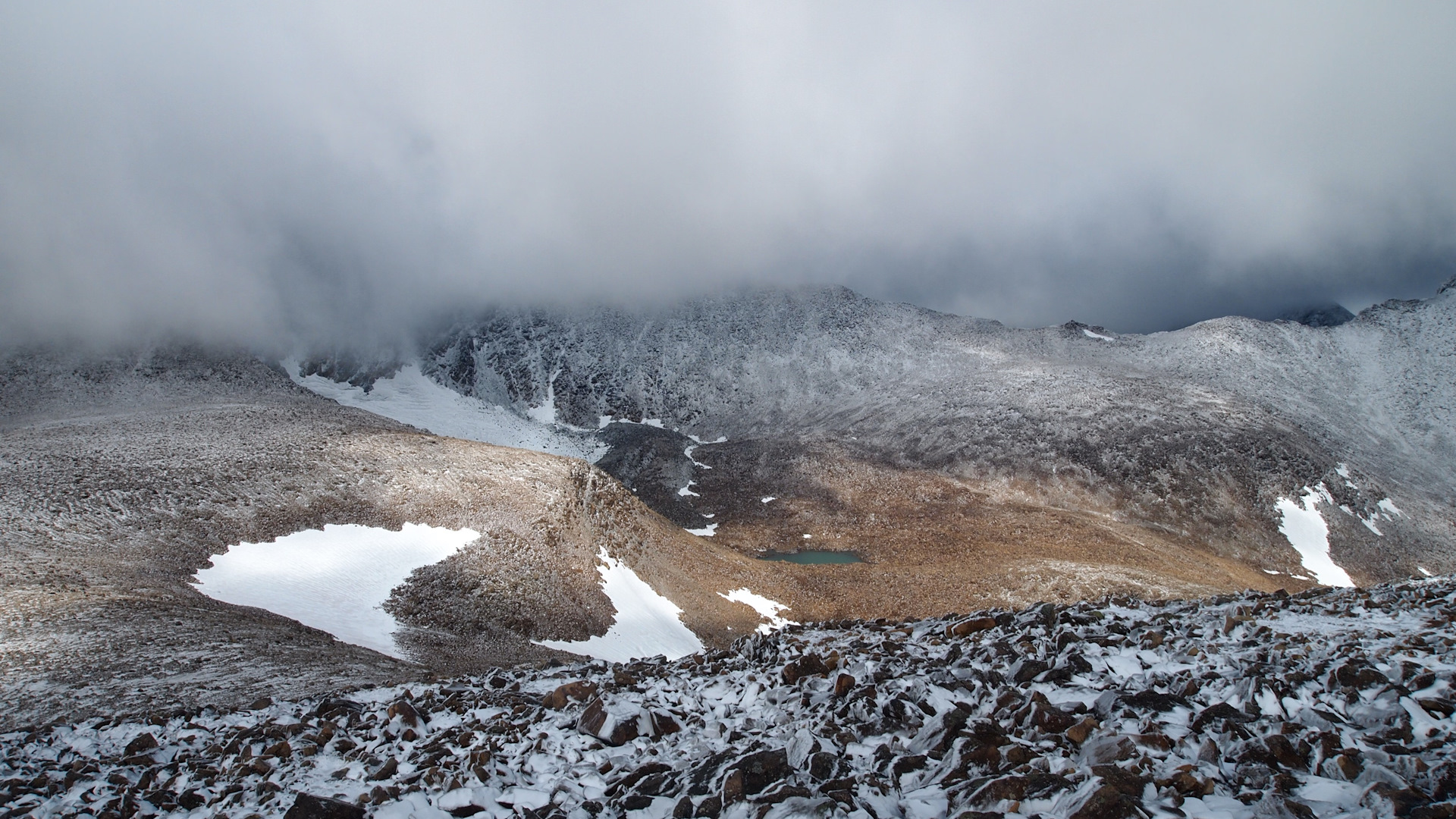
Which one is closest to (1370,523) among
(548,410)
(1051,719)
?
(1051,719)

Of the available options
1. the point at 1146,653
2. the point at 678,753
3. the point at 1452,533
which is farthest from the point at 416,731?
the point at 1452,533

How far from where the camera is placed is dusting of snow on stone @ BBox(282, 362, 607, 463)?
104000 millimetres

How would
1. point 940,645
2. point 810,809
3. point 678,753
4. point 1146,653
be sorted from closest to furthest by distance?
point 810,809
point 678,753
point 1146,653
point 940,645

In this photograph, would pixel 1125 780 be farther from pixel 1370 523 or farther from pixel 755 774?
pixel 1370 523

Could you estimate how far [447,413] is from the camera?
369 feet

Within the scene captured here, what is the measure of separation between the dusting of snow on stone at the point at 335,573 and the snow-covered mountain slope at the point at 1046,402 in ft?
125

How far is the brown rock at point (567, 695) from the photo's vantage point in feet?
31.2

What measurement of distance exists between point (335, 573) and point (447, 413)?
3748 inches

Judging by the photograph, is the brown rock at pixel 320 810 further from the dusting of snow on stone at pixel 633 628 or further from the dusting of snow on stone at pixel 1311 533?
the dusting of snow on stone at pixel 1311 533

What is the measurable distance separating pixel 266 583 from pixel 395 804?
21769mm

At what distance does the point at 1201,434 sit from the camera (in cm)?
7081

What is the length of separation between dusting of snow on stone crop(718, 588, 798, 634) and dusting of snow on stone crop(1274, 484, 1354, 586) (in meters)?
48.7

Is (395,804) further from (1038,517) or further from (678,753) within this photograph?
(1038,517)

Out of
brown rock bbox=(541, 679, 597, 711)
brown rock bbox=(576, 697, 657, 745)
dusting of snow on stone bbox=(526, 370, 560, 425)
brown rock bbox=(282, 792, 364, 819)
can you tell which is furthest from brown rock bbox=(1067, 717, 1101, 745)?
dusting of snow on stone bbox=(526, 370, 560, 425)
